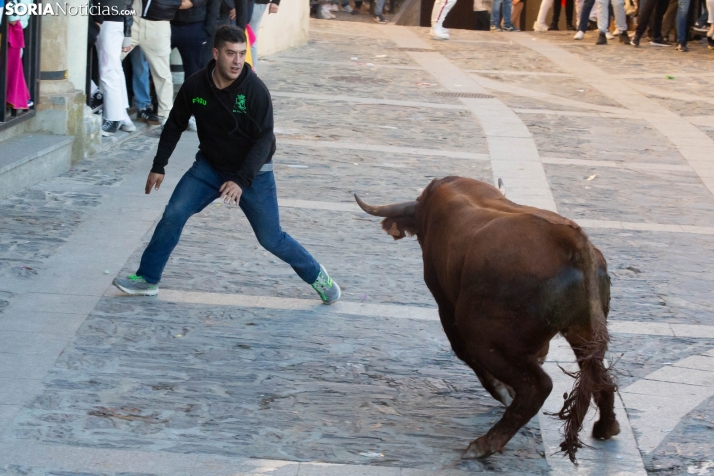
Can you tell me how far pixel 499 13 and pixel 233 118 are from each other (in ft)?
65.3

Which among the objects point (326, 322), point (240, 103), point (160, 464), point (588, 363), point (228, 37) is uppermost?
point (228, 37)

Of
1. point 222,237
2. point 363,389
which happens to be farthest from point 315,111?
point 363,389

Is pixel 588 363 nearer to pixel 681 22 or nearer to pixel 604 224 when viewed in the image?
pixel 604 224

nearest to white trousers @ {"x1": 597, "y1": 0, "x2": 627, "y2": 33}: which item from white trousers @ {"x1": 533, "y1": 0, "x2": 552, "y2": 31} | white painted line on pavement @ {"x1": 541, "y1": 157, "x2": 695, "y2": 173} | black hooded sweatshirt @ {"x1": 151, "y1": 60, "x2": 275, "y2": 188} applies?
white trousers @ {"x1": 533, "y1": 0, "x2": 552, "y2": 31}

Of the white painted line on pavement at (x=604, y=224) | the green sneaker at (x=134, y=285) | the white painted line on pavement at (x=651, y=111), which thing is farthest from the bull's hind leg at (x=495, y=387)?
the white painted line on pavement at (x=651, y=111)

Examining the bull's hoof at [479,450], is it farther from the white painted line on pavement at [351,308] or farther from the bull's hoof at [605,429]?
the white painted line on pavement at [351,308]

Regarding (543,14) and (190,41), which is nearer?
(190,41)

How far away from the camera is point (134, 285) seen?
6125 millimetres

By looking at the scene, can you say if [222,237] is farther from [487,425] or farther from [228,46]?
[487,425]

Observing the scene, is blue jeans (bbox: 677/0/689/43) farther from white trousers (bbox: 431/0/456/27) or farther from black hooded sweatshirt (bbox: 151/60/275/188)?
black hooded sweatshirt (bbox: 151/60/275/188)

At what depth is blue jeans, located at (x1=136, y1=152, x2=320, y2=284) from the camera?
5.95 metres

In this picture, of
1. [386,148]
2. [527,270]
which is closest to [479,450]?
[527,270]

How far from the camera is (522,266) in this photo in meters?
4.16

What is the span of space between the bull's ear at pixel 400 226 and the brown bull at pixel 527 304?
2.17ft
